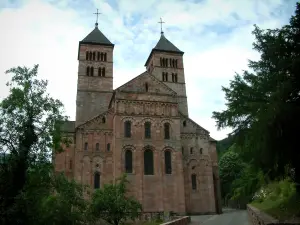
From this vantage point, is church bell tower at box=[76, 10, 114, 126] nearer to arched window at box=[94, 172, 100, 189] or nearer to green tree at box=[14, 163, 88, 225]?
arched window at box=[94, 172, 100, 189]

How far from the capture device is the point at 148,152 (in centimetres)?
3806

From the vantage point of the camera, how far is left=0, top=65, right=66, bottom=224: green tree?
19297 mm

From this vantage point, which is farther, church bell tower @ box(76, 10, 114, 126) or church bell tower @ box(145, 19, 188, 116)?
church bell tower @ box(145, 19, 188, 116)

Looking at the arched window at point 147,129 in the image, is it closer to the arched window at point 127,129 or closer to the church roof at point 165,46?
the arched window at point 127,129

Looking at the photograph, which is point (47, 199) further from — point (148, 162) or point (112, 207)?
point (148, 162)

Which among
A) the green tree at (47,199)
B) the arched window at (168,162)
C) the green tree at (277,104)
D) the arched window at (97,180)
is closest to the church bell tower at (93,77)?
the arched window at (97,180)

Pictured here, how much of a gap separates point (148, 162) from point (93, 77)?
18.8 meters

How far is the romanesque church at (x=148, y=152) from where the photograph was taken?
36438 mm

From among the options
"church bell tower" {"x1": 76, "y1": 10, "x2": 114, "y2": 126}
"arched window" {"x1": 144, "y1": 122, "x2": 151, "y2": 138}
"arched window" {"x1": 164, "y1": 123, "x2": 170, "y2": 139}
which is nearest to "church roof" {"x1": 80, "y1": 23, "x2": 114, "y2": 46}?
"church bell tower" {"x1": 76, "y1": 10, "x2": 114, "y2": 126}

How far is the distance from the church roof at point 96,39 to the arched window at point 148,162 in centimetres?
2265

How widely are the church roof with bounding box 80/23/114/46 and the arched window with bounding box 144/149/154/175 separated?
2265 cm

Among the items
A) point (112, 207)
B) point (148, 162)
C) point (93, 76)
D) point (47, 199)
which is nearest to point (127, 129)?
point (148, 162)

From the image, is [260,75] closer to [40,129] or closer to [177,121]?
[40,129]

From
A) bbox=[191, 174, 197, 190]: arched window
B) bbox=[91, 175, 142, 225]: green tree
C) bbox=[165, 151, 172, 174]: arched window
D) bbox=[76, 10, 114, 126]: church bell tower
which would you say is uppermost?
bbox=[76, 10, 114, 126]: church bell tower
